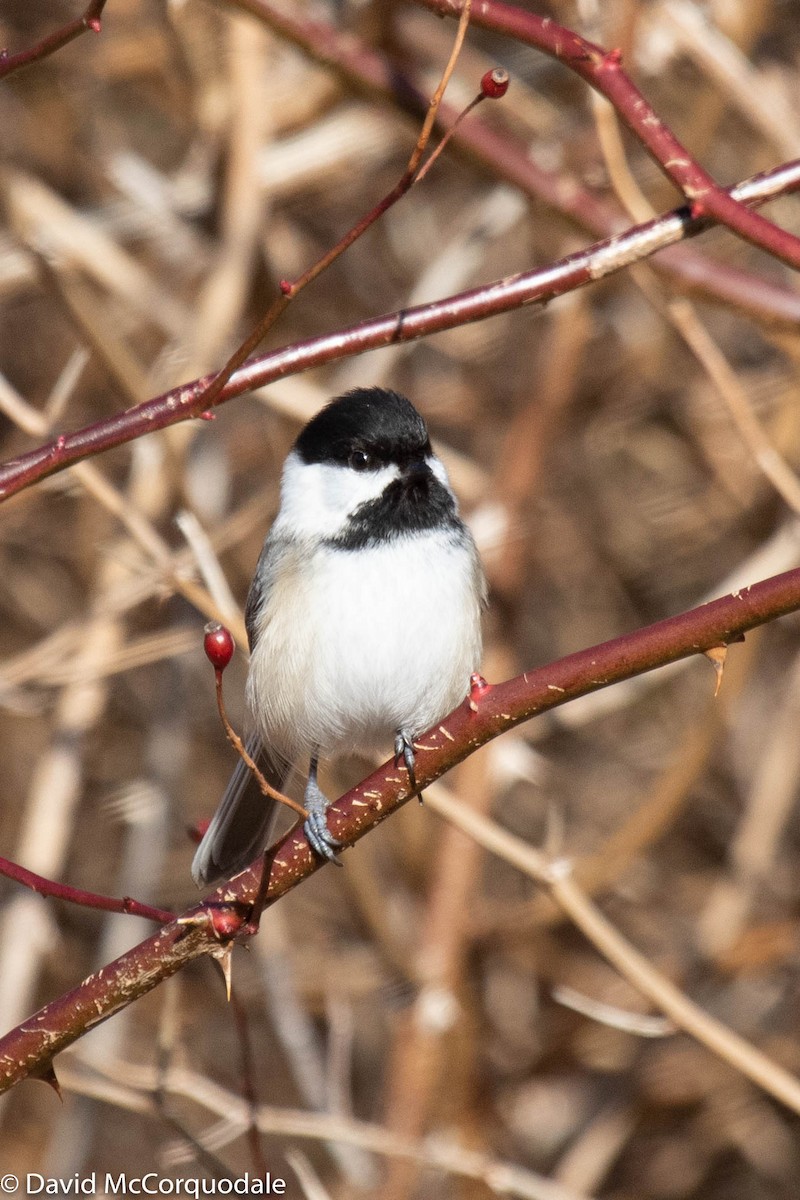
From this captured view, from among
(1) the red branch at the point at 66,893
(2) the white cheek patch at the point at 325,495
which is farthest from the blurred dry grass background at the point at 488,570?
(1) the red branch at the point at 66,893

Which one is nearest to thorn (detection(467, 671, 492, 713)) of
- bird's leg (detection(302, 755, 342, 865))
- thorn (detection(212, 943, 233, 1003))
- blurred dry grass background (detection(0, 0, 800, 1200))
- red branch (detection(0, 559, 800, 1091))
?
red branch (detection(0, 559, 800, 1091))

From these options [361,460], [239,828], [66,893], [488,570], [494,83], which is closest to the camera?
[66,893]

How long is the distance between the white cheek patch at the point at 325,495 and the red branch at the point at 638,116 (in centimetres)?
84

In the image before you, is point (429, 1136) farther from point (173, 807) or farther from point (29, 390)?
point (29, 390)

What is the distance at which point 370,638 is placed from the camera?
2.26 metres

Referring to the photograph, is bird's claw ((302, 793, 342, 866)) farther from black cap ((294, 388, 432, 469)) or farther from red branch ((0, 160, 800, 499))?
black cap ((294, 388, 432, 469))

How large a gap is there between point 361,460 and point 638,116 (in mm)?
895

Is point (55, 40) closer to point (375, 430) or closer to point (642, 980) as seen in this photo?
point (375, 430)

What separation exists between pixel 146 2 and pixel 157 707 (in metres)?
2.10

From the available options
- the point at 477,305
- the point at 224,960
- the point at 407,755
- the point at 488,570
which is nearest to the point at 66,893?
the point at 224,960

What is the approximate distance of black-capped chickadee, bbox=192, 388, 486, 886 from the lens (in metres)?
2.28

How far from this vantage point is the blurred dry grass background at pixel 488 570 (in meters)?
3.26

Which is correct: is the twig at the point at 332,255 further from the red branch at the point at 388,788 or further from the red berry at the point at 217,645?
the red branch at the point at 388,788

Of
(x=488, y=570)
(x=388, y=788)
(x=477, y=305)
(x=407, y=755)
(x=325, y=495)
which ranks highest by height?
(x=488, y=570)
